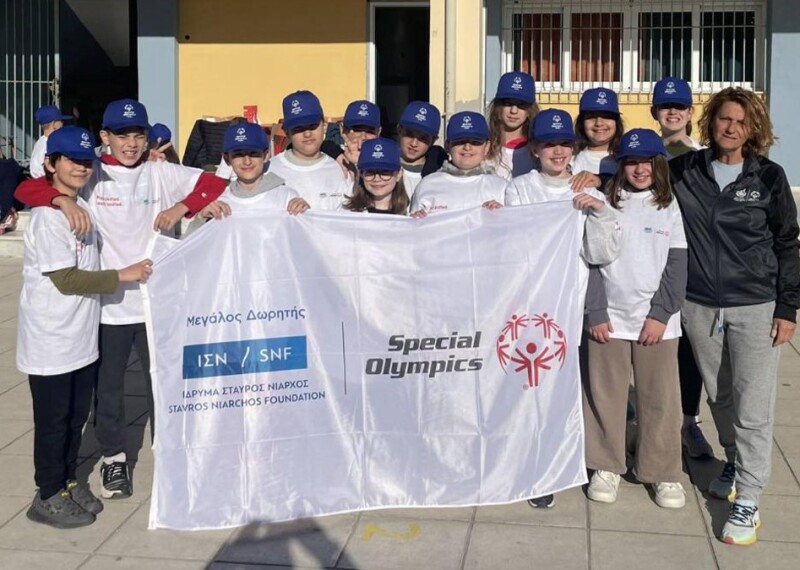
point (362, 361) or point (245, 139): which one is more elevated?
point (245, 139)

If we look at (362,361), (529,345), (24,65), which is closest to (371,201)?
(362,361)

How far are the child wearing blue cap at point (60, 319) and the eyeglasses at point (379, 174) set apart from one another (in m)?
1.12

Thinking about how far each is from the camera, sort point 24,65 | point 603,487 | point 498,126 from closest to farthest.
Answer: point 603,487, point 498,126, point 24,65

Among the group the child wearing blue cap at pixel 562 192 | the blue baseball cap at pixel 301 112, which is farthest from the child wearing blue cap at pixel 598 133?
the blue baseball cap at pixel 301 112

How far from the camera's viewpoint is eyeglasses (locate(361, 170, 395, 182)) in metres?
5.16

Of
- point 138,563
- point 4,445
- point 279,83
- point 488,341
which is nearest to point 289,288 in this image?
point 488,341

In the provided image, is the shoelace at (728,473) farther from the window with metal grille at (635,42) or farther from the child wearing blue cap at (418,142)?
the window with metal grille at (635,42)

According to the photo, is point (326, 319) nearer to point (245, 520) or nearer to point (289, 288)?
point (289, 288)

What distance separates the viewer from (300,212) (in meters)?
4.98

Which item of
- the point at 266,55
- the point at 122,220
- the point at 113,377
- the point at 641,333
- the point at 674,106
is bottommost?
the point at 113,377

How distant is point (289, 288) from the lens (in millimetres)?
4906

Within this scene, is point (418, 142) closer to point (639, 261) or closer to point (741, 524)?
point (639, 261)

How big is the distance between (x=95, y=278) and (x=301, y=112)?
1.46 meters

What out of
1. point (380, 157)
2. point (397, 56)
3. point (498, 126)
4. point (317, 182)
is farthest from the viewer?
point (397, 56)
